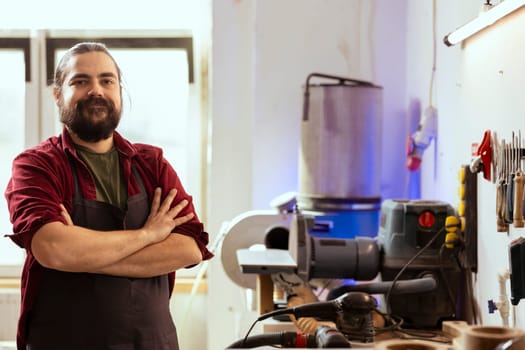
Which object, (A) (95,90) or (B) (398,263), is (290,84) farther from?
(A) (95,90)

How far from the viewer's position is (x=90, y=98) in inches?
91.5

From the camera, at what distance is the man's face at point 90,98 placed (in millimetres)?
2314

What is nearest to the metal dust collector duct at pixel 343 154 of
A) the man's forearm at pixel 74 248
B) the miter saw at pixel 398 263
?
the miter saw at pixel 398 263

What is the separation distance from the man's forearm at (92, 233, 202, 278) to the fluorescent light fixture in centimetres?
103

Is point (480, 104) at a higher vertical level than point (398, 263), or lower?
higher

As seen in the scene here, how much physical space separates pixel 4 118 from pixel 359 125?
213 cm

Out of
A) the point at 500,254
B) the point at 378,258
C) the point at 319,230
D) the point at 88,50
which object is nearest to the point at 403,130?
the point at 319,230

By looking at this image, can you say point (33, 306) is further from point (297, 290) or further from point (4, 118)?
point (4, 118)

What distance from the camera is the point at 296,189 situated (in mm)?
3799

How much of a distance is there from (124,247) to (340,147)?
1.46 metres

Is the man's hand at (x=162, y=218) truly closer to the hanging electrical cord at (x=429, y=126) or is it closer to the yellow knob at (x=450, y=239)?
the yellow knob at (x=450, y=239)

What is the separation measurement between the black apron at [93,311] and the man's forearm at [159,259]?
28 millimetres

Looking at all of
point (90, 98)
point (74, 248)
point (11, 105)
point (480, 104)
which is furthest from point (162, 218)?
point (11, 105)

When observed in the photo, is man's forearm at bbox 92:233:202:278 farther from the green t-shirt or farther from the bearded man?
the green t-shirt
